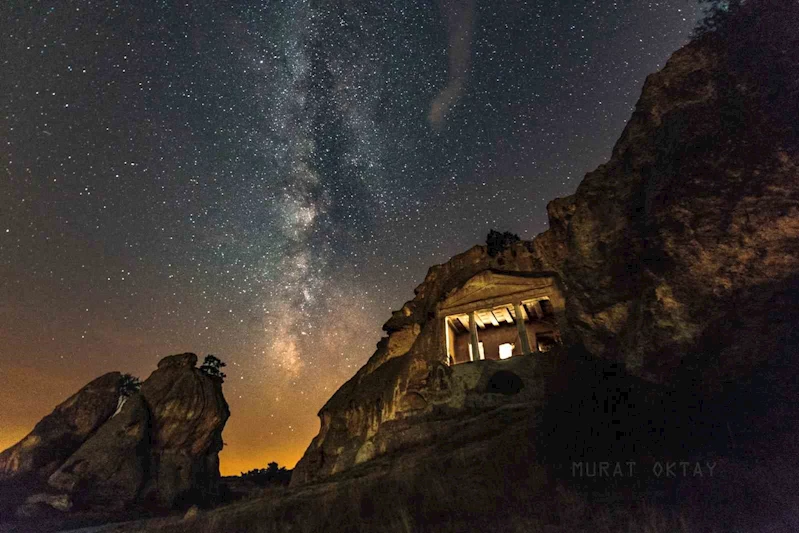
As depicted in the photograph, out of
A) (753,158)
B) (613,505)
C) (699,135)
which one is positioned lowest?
(613,505)

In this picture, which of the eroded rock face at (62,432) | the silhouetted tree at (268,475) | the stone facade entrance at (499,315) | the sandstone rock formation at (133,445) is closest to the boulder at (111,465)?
the sandstone rock formation at (133,445)

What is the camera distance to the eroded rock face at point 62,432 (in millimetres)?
37125

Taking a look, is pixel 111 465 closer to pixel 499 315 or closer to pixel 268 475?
pixel 268 475

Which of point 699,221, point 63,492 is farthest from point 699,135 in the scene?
point 63,492

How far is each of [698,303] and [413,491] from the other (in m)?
12.1

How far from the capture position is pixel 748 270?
1084cm

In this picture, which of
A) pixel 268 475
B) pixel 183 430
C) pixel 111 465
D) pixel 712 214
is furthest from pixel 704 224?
pixel 268 475

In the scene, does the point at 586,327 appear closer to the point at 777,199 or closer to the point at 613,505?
the point at 613,505

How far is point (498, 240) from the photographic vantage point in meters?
36.0

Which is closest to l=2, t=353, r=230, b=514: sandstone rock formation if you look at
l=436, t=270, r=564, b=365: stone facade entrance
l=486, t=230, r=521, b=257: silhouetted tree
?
l=436, t=270, r=564, b=365: stone facade entrance

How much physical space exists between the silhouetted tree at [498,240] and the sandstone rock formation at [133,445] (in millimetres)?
36225

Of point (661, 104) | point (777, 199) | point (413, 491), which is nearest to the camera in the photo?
point (777, 199)

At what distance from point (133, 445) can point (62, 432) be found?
749 centimetres

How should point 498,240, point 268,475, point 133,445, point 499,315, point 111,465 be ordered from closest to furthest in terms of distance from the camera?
point 499,315
point 498,240
point 111,465
point 133,445
point 268,475
